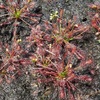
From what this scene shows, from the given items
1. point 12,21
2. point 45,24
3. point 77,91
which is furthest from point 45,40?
point 77,91

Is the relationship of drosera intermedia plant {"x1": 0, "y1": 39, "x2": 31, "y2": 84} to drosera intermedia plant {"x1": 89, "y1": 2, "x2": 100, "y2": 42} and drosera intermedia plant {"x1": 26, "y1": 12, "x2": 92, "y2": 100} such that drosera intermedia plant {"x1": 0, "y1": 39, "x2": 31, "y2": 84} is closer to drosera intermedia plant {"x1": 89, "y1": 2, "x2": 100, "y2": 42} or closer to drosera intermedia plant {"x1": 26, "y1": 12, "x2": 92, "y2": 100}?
drosera intermedia plant {"x1": 26, "y1": 12, "x2": 92, "y2": 100}

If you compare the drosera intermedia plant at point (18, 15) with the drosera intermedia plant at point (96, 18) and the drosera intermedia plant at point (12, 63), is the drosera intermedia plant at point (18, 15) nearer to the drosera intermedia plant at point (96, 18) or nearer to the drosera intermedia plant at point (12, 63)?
the drosera intermedia plant at point (12, 63)

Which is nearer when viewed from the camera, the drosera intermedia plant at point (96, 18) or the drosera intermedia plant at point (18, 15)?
the drosera intermedia plant at point (96, 18)

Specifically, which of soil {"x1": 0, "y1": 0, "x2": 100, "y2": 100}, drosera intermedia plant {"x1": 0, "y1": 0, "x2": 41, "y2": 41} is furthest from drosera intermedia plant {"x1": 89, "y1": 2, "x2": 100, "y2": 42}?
drosera intermedia plant {"x1": 0, "y1": 0, "x2": 41, "y2": 41}

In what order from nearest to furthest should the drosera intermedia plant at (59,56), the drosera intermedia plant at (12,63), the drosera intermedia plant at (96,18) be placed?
the drosera intermedia plant at (59,56) < the drosera intermedia plant at (12,63) < the drosera intermedia plant at (96,18)

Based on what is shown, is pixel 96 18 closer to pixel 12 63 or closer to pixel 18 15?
pixel 18 15

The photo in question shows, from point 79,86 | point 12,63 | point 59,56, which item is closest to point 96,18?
point 59,56

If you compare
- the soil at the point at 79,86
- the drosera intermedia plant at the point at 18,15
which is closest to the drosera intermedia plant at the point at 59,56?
the soil at the point at 79,86

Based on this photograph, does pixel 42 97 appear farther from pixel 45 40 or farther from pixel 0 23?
pixel 0 23
